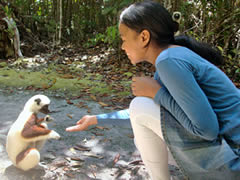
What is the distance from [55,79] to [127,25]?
3843mm

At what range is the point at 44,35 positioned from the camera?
942cm

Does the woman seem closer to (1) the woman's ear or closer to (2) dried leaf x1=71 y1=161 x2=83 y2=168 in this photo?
(1) the woman's ear

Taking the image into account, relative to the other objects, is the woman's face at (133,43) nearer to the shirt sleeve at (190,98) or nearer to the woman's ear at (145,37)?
the woman's ear at (145,37)

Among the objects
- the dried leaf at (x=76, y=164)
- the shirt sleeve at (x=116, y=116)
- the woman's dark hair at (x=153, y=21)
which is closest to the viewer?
the woman's dark hair at (x=153, y=21)

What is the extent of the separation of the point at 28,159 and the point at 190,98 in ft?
4.85

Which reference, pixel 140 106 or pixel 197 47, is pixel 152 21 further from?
pixel 140 106

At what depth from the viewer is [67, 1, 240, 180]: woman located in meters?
1.36

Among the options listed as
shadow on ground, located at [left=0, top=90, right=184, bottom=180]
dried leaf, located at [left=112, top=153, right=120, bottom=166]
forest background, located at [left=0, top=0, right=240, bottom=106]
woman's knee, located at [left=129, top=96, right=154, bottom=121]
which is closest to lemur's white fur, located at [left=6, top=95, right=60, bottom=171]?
shadow on ground, located at [left=0, top=90, right=184, bottom=180]

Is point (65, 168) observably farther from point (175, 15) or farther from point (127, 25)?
point (175, 15)

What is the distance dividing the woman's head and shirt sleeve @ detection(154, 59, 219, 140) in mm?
264

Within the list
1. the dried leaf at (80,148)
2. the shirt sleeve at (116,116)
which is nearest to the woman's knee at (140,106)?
the shirt sleeve at (116,116)

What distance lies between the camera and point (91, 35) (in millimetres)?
9000

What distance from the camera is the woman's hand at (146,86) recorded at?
1.62m

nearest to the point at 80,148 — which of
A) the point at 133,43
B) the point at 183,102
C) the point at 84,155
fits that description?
the point at 84,155
